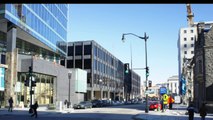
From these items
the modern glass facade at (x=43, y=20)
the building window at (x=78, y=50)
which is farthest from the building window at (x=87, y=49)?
the modern glass facade at (x=43, y=20)

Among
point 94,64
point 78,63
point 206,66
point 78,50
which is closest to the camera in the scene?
point 206,66

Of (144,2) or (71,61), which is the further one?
(71,61)

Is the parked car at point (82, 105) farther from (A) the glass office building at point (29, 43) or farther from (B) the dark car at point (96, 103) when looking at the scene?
(B) the dark car at point (96, 103)

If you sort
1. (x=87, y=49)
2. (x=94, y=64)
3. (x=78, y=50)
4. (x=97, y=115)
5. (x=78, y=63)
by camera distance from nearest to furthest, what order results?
(x=97, y=115) < (x=94, y=64) < (x=87, y=49) < (x=78, y=63) < (x=78, y=50)

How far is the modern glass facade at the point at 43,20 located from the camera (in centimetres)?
4553

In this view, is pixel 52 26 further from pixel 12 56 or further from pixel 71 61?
pixel 71 61

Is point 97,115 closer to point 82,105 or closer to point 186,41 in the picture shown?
point 82,105

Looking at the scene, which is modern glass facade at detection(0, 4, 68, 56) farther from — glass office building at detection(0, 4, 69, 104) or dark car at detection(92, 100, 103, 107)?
dark car at detection(92, 100, 103, 107)

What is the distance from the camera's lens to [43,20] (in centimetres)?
5750

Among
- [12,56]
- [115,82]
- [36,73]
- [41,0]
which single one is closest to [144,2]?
[41,0]

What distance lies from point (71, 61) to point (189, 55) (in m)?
71.1

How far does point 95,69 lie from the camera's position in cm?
10044

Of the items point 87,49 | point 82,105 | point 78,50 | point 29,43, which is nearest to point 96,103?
point 82,105

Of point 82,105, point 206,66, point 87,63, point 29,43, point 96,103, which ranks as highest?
point 29,43
